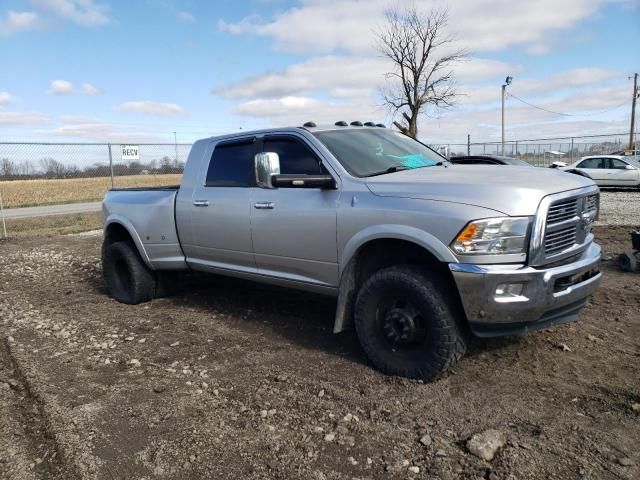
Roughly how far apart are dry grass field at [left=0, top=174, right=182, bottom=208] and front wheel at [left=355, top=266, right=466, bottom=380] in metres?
18.5

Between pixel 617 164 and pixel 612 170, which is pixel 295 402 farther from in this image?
pixel 617 164

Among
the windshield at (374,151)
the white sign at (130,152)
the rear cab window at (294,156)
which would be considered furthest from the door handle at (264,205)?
the white sign at (130,152)

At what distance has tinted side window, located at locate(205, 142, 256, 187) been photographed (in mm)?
5016

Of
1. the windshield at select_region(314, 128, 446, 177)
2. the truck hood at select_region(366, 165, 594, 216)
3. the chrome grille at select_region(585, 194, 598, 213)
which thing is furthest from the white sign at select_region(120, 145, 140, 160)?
the chrome grille at select_region(585, 194, 598, 213)

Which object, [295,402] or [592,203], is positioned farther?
[592,203]

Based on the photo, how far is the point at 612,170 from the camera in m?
19.6

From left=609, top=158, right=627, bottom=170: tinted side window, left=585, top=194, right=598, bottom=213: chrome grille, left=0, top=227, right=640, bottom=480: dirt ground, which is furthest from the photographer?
left=609, top=158, right=627, bottom=170: tinted side window

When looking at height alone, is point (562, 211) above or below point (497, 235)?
above

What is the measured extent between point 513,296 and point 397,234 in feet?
2.79

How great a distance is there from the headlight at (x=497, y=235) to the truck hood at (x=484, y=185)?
0.22 ft

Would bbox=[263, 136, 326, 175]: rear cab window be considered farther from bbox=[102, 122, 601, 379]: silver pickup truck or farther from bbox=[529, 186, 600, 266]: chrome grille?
bbox=[529, 186, 600, 266]: chrome grille

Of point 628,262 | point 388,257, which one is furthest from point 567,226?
point 628,262

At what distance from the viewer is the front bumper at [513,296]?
129 inches

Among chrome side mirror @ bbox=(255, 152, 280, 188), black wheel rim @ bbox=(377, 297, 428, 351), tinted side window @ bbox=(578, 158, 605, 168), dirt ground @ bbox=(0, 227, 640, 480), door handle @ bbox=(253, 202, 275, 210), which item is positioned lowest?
dirt ground @ bbox=(0, 227, 640, 480)
